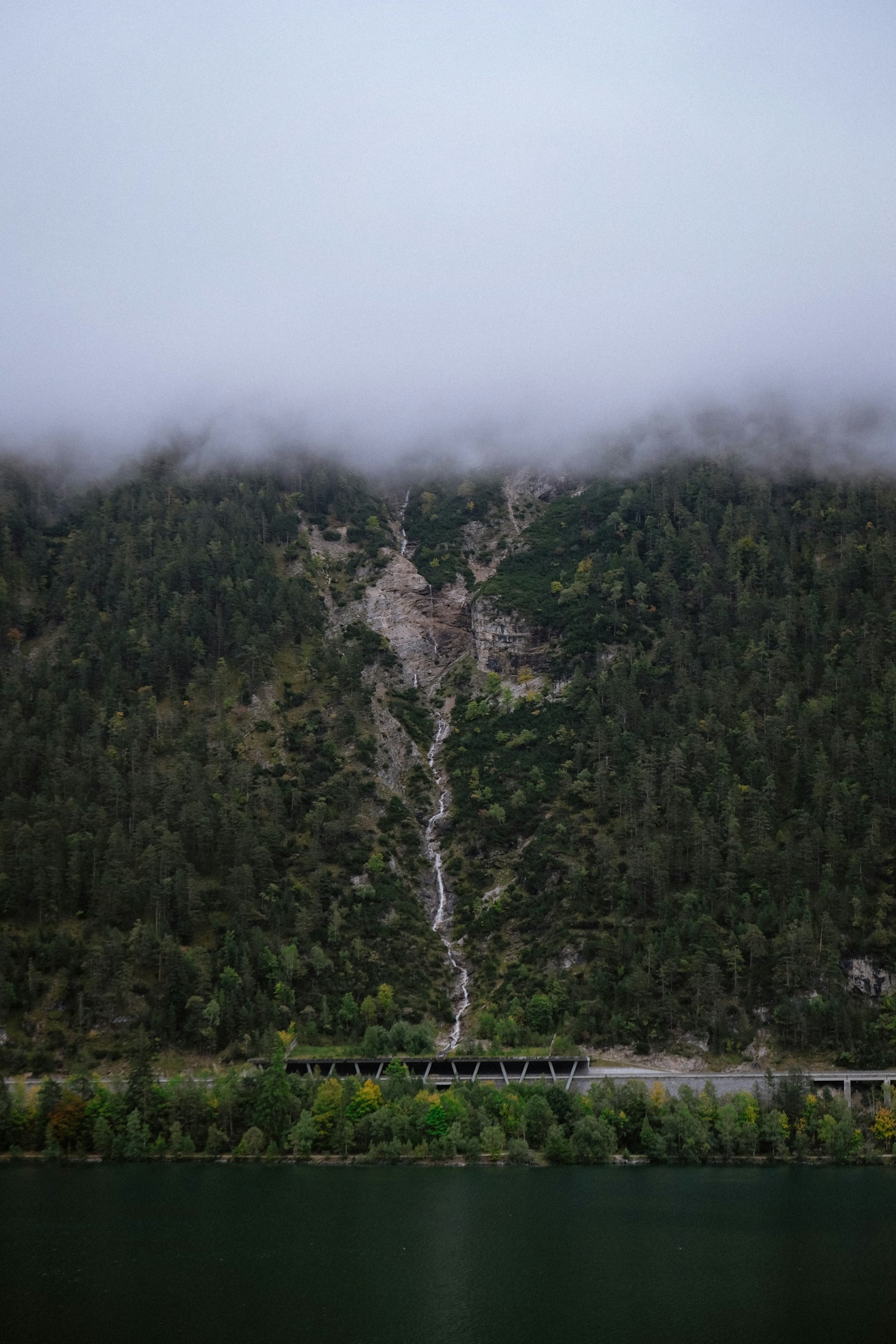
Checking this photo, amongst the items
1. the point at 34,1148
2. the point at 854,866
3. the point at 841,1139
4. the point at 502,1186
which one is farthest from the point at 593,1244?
the point at 854,866

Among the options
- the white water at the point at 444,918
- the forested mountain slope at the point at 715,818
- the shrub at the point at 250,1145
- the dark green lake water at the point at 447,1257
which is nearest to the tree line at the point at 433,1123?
the shrub at the point at 250,1145

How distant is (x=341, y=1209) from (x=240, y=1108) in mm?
29097

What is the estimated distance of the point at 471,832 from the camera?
177 m

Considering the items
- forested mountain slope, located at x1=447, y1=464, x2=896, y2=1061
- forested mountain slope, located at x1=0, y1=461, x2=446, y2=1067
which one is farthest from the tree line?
forested mountain slope, located at x1=447, y1=464, x2=896, y2=1061

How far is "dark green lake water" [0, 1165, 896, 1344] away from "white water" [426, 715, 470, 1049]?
155ft

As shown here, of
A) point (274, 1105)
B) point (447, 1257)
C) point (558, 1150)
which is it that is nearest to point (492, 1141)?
point (558, 1150)

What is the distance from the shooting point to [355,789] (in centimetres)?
17138

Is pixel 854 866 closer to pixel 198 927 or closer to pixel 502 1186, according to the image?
pixel 502 1186

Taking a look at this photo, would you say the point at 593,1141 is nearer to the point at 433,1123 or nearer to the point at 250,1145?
the point at 433,1123

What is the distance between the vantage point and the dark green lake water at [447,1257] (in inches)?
2486

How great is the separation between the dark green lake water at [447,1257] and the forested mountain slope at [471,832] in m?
32.9

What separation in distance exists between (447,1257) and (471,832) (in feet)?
337

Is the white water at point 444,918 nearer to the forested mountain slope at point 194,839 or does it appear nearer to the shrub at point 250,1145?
the forested mountain slope at point 194,839

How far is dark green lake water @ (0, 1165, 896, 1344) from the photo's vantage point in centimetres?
6316
